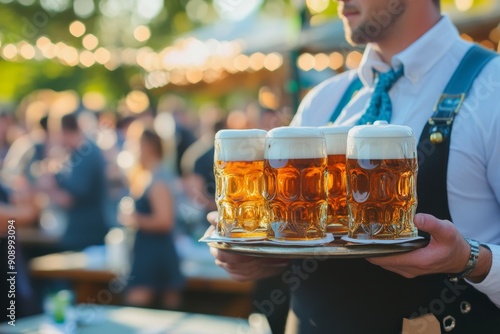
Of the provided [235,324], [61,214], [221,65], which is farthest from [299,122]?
[221,65]

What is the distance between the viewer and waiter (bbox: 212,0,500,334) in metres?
1.47

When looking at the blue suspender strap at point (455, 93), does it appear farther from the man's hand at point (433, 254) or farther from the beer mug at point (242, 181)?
the beer mug at point (242, 181)

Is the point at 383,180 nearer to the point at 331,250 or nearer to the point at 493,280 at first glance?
the point at 331,250

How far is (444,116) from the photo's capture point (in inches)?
60.4

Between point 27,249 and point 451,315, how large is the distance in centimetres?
478

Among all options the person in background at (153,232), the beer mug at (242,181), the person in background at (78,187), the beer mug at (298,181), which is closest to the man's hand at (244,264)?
the beer mug at (242,181)

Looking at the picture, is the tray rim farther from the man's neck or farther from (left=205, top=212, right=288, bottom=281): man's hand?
the man's neck

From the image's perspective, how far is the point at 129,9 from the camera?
76.1 feet

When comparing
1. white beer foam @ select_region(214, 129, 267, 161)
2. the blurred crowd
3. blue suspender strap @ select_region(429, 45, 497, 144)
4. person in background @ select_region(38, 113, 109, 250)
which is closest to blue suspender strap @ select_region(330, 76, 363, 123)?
blue suspender strap @ select_region(429, 45, 497, 144)

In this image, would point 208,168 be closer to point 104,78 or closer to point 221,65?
point 221,65

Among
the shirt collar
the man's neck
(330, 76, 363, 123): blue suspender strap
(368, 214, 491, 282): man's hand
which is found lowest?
(368, 214, 491, 282): man's hand

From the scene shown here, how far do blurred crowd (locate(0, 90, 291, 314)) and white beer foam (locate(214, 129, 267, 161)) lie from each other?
326 cm

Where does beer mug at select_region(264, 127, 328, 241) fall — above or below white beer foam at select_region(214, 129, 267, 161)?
below

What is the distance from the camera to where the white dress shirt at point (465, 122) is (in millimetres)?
1515
